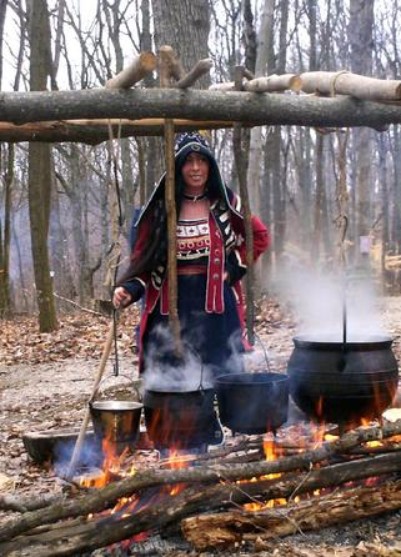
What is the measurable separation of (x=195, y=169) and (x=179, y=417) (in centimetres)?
153

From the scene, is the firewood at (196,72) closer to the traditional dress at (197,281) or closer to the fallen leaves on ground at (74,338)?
the traditional dress at (197,281)

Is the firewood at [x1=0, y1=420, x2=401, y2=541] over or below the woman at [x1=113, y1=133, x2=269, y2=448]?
below

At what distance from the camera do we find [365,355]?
12.6 ft

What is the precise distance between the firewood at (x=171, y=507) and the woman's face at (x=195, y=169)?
1894mm

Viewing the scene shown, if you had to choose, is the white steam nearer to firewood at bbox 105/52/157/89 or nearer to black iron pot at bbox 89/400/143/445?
black iron pot at bbox 89/400/143/445

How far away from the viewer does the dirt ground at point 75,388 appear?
324 centimetres

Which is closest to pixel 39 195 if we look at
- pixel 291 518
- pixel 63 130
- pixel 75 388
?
pixel 75 388

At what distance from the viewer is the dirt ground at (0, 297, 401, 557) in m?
3.24

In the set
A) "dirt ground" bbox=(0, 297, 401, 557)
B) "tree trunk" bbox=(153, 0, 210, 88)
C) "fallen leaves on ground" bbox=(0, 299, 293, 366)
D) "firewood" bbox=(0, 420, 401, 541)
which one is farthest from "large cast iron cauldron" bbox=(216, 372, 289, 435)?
"fallen leaves on ground" bbox=(0, 299, 293, 366)

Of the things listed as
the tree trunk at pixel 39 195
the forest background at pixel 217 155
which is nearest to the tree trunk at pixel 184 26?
the forest background at pixel 217 155

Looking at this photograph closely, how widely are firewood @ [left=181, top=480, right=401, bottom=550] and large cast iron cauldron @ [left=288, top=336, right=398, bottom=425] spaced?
500 mm

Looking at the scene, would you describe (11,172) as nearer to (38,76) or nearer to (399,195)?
(38,76)

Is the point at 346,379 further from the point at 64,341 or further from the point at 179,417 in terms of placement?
the point at 64,341

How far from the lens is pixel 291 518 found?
3281 millimetres
